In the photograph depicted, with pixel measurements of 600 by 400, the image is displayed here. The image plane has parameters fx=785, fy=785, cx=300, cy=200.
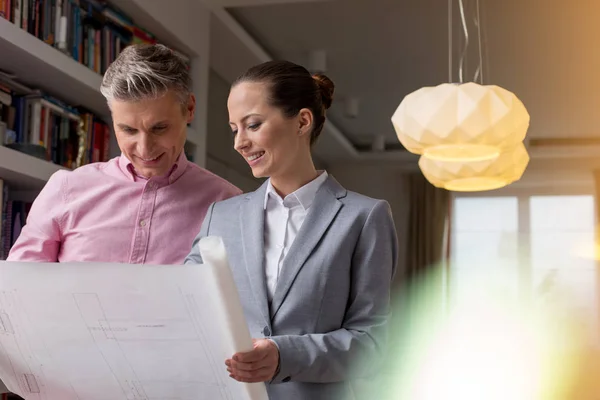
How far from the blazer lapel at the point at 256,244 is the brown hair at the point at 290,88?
0.14 meters

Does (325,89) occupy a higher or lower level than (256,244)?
higher

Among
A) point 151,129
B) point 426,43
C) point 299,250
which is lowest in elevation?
point 299,250

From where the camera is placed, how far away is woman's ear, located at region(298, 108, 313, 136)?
130 centimetres

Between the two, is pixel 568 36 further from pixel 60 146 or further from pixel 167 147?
pixel 167 147

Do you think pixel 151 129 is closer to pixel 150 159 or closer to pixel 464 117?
pixel 150 159

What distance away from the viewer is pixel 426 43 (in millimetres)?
5004

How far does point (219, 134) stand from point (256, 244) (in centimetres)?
412

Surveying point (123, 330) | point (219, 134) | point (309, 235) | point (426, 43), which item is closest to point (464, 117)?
point (309, 235)

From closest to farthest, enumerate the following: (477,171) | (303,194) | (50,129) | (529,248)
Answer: (303,194) < (50,129) < (477,171) < (529,248)

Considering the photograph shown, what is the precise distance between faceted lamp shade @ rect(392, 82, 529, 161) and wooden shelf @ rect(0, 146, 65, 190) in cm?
130

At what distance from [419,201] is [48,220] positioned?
7.47 m

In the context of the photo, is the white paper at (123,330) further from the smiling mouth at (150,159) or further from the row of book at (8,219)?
the row of book at (8,219)

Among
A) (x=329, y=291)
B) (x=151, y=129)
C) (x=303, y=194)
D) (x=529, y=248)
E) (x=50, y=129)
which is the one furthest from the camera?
(x=529, y=248)

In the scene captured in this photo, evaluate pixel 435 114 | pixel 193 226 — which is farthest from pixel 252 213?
pixel 435 114
